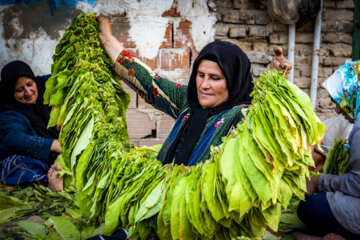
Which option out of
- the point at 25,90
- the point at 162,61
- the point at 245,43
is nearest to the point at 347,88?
the point at 245,43

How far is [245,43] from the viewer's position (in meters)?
3.89

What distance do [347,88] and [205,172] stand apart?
1.76 metres

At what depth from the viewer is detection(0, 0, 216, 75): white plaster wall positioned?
12.0 feet

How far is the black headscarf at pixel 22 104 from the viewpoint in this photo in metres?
3.32

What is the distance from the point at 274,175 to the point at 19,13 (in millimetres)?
3541

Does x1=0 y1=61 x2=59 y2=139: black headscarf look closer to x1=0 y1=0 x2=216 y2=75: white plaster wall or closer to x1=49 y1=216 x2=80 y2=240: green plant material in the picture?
x1=0 y1=0 x2=216 y2=75: white plaster wall

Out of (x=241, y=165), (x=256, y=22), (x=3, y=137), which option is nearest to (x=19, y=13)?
(x=3, y=137)

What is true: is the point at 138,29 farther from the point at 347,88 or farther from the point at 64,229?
the point at 64,229

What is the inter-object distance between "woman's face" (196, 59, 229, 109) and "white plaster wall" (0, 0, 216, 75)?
195 centimetres

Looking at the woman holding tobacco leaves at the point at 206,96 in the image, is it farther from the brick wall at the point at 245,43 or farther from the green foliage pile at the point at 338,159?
the brick wall at the point at 245,43

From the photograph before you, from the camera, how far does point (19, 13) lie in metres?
3.58

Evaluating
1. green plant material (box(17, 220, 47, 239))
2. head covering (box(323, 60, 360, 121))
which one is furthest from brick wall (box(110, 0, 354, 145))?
green plant material (box(17, 220, 47, 239))

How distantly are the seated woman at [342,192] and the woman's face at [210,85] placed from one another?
961 mm

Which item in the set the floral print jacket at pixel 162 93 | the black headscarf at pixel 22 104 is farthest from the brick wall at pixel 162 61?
the floral print jacket at pixel 162 93
